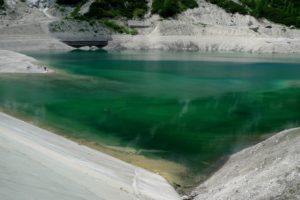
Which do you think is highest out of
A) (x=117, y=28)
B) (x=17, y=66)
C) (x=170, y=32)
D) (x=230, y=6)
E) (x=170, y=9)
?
(x=230, y=6)

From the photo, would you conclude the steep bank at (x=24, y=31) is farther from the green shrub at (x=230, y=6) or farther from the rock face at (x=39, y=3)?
the green shrub at (x=230, y=6)

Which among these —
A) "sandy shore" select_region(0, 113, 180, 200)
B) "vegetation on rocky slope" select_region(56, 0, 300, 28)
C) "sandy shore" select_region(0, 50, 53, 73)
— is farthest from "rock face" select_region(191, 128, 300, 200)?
"vegetation on rocky slope" select_region(56, 0, 300, 28)

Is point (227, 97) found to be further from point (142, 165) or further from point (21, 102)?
point (142, 165)

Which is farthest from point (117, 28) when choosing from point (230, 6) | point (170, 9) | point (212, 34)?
point (230, 6)


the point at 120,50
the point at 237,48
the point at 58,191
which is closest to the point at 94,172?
the point at 58,191

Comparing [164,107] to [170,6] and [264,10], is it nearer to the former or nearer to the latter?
[170,6]

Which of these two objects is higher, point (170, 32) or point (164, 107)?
point (164, 107)

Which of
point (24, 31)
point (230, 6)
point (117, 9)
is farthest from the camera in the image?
point (230, 6)
